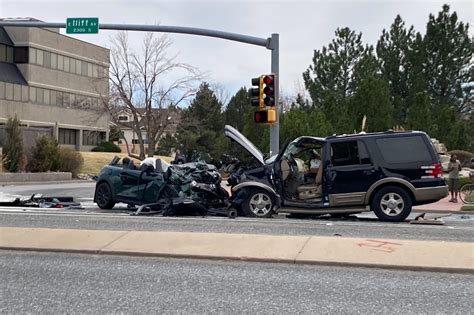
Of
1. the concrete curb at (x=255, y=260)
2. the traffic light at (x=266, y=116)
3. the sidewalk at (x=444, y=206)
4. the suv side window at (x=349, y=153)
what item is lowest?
the concrete curb at (x=255, y=260)

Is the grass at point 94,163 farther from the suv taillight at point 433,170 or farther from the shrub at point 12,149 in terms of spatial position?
the suv taillight at point 433,170

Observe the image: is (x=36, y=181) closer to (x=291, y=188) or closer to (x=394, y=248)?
(x=291, y=188)

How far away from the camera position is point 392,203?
12.7 metres

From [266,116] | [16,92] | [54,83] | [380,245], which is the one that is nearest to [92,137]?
[54,83]

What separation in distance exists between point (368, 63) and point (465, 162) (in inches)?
331

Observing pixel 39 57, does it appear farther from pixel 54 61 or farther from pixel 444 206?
pixel 444 206

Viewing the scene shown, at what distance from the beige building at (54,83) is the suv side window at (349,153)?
3963cm

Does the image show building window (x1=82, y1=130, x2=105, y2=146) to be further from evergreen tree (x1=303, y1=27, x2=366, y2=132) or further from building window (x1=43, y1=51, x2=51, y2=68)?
evergreen tree (x1=303, y1=27, x2=366, y2=132)

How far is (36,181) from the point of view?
104ft

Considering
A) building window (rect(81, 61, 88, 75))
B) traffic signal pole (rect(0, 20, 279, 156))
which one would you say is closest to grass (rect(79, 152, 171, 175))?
building window (rect(81, 61, 88, 75))

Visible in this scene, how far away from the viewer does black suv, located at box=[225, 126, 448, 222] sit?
12594 mm

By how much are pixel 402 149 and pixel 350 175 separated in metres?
1.26

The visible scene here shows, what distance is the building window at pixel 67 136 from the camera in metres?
61.8

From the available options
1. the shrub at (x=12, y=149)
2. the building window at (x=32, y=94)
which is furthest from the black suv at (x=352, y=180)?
the building window at (x=32, y=94)
